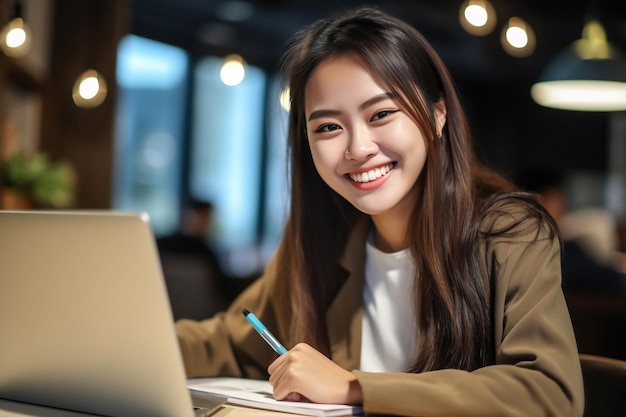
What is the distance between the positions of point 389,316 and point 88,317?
2.27 feet

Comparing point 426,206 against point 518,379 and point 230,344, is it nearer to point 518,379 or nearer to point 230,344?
point 518,379

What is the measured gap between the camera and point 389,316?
163 cm

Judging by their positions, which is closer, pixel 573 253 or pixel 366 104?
pixel 366 104

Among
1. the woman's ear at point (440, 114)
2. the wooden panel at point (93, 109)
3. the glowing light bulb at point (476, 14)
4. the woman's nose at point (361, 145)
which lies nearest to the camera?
the woman's nose at point (361, 145)

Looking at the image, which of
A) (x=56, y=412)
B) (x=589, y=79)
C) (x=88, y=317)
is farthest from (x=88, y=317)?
(x=589, y=79)

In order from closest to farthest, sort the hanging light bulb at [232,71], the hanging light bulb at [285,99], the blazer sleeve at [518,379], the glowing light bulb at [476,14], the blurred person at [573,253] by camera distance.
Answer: the blazer sleeve at [518,379]
the hanging light bulb at [285,99]
the glowing light bulb at [476,14]
the blurred person at [573,253]
the hanging light bulb at [232,71]

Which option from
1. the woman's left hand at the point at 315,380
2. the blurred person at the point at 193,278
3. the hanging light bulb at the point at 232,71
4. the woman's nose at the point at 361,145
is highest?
the hanging light bulb at the point at 232,71

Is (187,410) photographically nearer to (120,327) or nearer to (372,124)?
(120,327)

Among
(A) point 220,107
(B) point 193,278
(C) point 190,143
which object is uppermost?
(A) point 220,107

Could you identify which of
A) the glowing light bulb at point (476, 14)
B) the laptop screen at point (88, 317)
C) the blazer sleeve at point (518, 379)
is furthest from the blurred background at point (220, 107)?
the blazer sleeve at point (518, 379)

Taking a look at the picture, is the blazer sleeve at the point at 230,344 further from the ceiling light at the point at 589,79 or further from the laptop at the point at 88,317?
the ceiling light at the point at 589,79

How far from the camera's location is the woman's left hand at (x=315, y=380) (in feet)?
4.08

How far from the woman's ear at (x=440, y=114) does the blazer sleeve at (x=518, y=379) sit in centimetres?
A: 37

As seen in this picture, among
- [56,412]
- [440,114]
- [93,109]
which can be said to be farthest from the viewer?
[93,109]
